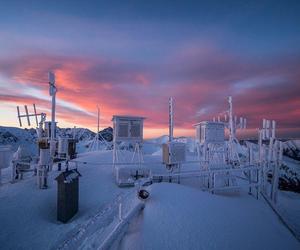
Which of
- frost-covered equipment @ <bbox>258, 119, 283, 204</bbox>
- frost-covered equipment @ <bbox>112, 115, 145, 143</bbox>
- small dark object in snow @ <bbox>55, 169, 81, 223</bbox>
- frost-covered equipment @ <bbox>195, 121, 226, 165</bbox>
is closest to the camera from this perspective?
small dark object in snow @ <bbox>55, 169, 81, 223</bbox>

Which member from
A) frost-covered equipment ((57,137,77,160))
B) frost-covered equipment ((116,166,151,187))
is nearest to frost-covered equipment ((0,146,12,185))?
frost-covered equipment ((57,137,77,160))

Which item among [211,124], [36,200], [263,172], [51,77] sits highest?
[51,77]

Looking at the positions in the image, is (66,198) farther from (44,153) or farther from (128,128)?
(128,128)

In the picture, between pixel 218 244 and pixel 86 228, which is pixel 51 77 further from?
pixel 218 244

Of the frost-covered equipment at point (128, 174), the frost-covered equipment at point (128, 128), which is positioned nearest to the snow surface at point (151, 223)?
the frost-covered equipment at point (128, 174)

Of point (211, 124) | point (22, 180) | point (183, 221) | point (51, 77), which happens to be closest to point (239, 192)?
point (211, 124)

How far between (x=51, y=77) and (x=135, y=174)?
36.5ft

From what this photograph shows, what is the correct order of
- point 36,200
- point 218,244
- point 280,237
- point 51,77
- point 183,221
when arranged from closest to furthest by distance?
point 218,244 → point 183,221 → point 280,237 → point 36,200 → point 51,77

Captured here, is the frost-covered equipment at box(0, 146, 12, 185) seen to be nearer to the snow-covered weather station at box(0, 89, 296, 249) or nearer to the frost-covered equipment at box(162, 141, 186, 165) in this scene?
the snow-covered weather station at box(0, 89, 296, 249)

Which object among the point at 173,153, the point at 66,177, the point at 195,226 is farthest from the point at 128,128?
the point at 195,226

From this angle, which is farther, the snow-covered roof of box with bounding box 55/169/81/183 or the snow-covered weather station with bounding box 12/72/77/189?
the snow-covered weather station with bounding box 12/72/77/189

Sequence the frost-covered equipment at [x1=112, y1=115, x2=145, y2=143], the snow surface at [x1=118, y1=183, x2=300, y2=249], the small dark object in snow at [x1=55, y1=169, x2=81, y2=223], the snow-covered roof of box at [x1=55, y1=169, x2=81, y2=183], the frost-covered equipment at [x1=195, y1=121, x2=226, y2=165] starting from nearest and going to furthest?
the snow surface at [x1=118, y1=183, x2=300, y2=249] < the small dark object in snow at [x1=55, y1=169, x2=81, y2=223] < the snow-covered roof of box at [x1=55, y1=169, x2=81, y2=183] < the frost-covered equipment at [x1=112, y1=115, x2=145, y2=143] < the frost-covered equipment at [x1=195, y1=121, x2=226, y2=165]

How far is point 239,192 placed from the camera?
58.9 ft

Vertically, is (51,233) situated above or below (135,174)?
below
